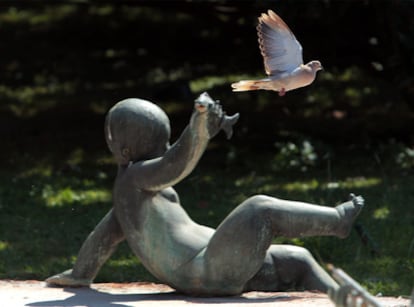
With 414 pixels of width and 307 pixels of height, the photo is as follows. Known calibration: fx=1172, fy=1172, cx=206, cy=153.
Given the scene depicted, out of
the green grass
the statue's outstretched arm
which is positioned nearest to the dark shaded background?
the green grass

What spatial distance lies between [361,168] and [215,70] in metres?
4.28

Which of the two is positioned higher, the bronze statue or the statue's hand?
the statue's hand

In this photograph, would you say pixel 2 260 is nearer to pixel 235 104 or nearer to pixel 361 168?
pixel 361 168

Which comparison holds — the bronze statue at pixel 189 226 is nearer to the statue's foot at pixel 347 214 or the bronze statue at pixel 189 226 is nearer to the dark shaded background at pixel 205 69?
the statue's foot at pixel 347 214

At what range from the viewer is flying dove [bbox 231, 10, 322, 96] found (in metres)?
6.39

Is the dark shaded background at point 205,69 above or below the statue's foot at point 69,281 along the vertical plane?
above

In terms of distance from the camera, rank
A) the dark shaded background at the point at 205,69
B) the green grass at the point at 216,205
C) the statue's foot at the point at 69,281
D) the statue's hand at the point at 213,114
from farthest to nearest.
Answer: the dark shaded background at the point at 205,69
the green grass at the point at 216,205
the statue's foot at the point at 69,281
the statue's hand at the point at 213,114

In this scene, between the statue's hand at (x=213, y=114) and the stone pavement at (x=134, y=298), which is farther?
the stone pavement at (x=134, y=298)

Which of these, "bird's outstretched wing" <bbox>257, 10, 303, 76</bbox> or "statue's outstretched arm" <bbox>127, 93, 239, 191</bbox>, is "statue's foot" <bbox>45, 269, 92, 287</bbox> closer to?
"statue's outstretched arm" <bbox>127, 93, 239, 191</bbox>

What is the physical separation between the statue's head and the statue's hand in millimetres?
533

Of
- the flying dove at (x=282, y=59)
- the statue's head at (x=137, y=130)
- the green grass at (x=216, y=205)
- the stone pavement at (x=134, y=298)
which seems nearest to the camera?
the flying dove at (x=282, y=59)

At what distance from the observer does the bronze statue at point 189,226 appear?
22.9 feet

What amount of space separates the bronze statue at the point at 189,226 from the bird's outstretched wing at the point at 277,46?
1.45ft

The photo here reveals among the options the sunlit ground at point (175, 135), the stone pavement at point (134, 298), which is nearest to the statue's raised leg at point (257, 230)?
the stone pavement at point (134, 298)
